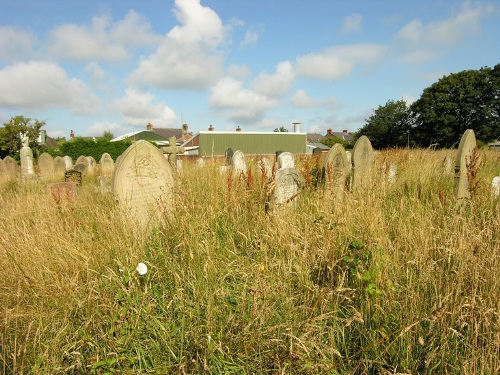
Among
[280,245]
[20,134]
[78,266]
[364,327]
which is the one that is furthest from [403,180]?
[20,134]

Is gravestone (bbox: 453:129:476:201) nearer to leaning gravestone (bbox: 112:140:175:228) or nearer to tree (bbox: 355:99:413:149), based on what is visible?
leaning gravestone (bbox: 112:140:175:228)

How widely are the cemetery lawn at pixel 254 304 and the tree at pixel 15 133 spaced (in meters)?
20.4

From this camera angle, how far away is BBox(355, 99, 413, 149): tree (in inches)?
1580

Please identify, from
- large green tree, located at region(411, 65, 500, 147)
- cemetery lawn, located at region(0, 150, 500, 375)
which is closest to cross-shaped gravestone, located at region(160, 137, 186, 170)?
cemetery lawn, located at region(0, 150, 500, 375)

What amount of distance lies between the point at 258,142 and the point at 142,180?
3426 cm

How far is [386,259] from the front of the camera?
224cm

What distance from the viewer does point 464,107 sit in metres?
34.3

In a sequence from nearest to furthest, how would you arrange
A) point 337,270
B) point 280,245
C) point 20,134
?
point 337,270 < point 280,245 < point 20,134

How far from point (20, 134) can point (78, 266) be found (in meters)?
21.5

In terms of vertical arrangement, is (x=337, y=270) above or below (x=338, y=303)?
above

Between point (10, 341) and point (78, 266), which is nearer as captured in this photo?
point (10, 341)

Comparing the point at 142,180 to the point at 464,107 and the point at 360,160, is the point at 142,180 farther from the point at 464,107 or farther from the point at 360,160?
the point at 464,107

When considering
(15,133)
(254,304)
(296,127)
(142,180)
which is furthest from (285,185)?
(296,127)

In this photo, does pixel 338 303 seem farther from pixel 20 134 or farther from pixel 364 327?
pixel 20 134
